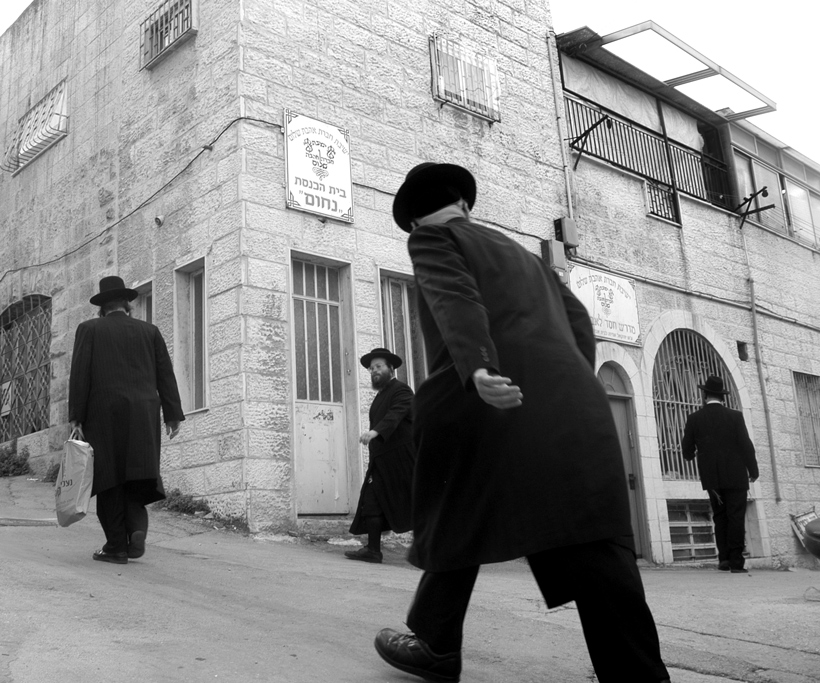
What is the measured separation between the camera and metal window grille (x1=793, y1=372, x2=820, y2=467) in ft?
50.4

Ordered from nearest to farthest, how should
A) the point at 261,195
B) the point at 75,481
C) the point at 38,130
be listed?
the point at 75,481 → the point at 261,195 → the point at 38,130

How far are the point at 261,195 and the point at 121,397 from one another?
140 inches

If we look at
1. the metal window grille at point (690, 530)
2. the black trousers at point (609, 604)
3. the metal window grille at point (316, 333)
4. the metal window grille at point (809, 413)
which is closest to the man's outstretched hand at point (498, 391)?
the black trousers at point (609, 604)

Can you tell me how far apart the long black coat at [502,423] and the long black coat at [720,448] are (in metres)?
6.66

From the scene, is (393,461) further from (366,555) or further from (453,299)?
(453,299)

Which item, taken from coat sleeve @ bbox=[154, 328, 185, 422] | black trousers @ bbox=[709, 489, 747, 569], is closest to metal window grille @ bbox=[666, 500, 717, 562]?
black trousers @ bbox=[709, 489, 747, 569]

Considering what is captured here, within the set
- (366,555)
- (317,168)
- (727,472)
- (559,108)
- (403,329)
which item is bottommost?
(366,555)

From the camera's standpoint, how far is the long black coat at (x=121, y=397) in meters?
5.80

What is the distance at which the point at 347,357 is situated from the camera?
31.1ft

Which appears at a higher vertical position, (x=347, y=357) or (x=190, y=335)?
(x=190, y=335)

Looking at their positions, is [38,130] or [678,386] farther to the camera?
[678,386]

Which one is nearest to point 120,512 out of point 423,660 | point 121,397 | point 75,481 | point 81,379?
point 75,481

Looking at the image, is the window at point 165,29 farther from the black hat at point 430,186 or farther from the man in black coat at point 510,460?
the man in black coat at point 510,460

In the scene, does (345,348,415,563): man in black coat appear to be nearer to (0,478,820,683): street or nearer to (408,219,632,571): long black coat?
(0,478,820,683): street
